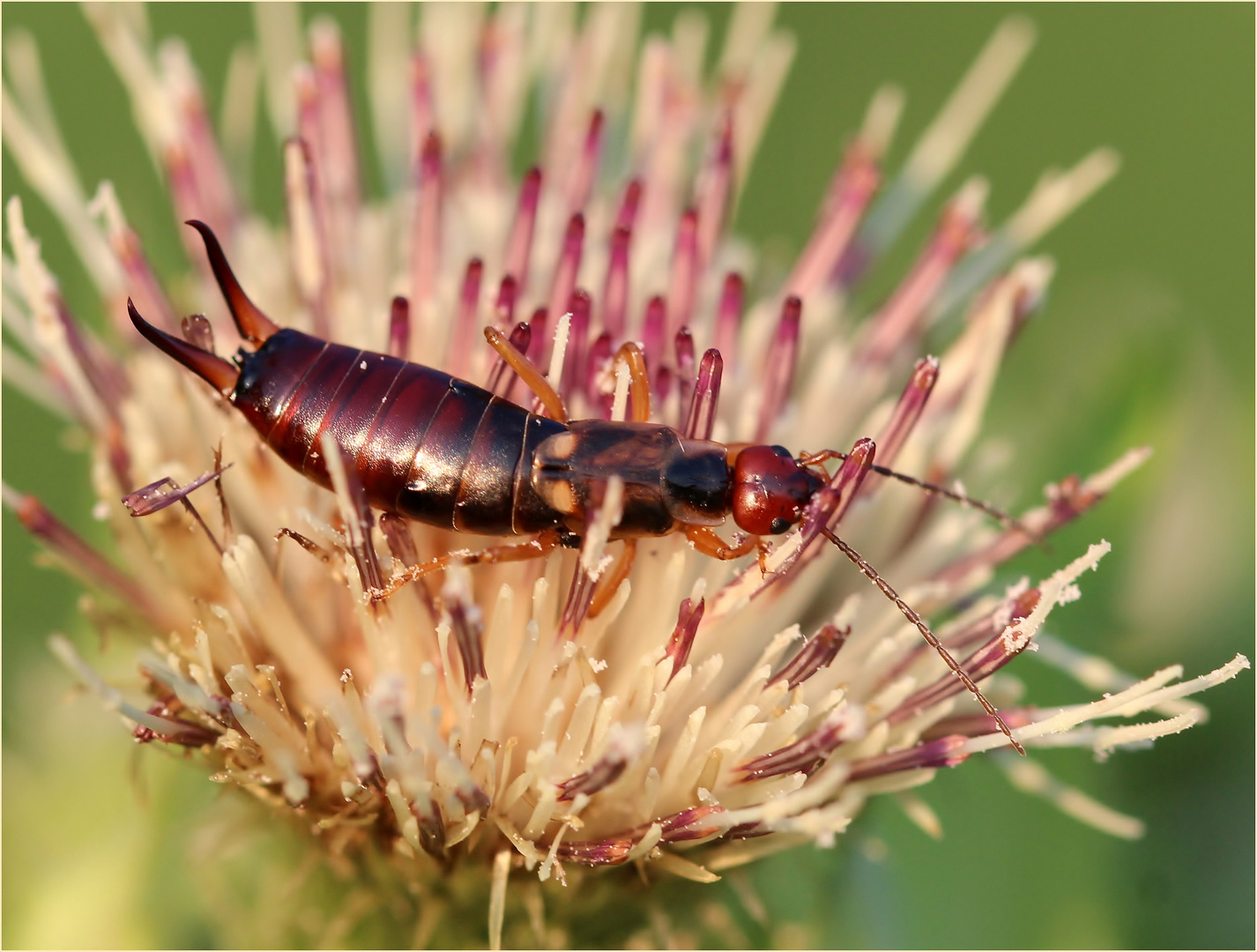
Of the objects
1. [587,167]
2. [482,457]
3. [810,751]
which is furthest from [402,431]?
[587,167]

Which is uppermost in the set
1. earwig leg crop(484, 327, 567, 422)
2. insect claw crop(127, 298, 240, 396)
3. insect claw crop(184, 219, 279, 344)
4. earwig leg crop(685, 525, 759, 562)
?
insect claw crop(184, 219, 279, 344)

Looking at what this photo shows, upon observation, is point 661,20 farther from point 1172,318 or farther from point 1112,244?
point 1172,318

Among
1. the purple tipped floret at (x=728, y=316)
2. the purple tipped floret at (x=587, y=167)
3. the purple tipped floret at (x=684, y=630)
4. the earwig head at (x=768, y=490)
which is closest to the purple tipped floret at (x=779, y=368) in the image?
the purple tipped floret at (x=728, y=316)

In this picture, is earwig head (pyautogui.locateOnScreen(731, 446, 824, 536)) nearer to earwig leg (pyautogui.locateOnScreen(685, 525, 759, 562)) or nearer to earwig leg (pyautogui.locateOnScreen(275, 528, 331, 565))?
earwig leg (pyautogui.locateOnScreen(685, 525, 759, 562))

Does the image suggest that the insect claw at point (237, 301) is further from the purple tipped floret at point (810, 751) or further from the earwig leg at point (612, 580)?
the purple tipped floret at point (810, 751)

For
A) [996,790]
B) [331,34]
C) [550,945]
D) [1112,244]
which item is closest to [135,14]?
[331,34]

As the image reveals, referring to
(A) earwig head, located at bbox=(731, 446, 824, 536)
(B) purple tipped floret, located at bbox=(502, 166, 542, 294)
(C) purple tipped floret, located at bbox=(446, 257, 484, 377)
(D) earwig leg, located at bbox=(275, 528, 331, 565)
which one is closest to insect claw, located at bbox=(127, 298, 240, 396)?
(D) earwig leg, located at bbox=(275, 528, 331, 565)
